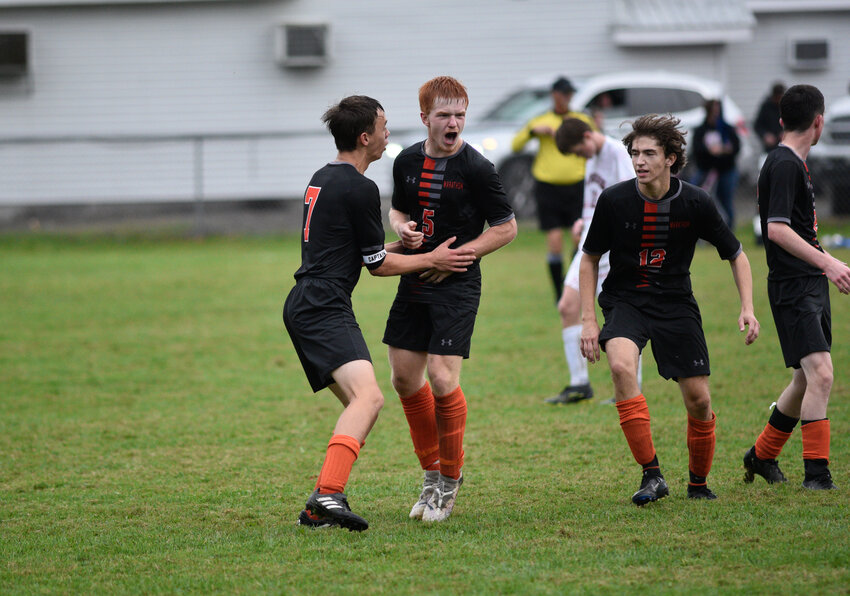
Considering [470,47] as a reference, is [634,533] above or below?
below

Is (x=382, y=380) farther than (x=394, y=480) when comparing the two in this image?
Yes

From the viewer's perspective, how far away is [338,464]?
461 centimetres

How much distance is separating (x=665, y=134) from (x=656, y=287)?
0.73m

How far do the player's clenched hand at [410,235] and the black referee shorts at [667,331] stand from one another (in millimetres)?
987

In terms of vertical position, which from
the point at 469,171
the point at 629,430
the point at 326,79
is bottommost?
the point at 629,430

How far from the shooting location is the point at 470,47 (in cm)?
2133

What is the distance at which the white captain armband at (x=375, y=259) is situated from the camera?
15.7 feet

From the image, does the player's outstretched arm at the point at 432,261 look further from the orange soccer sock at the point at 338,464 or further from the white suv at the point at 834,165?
the white suv at the point at 834,165

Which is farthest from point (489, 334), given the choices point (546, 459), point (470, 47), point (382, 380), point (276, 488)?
point (470, 47)

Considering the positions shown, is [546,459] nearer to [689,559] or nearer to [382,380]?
[689,559]

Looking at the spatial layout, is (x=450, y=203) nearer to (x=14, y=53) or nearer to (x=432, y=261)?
(x=432, y=261)

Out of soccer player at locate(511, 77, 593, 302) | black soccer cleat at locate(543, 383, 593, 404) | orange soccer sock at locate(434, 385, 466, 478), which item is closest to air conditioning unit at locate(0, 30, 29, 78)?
soccer player at locate(511, 77, 593, 302)

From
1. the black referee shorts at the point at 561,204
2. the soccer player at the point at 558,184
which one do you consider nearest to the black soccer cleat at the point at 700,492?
the soccer player at the point at 558,184

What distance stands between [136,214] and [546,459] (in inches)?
661
